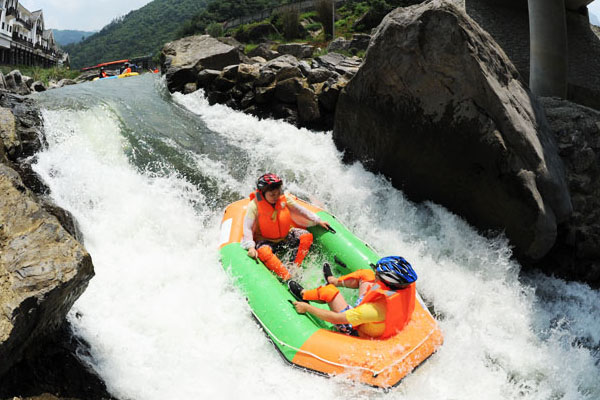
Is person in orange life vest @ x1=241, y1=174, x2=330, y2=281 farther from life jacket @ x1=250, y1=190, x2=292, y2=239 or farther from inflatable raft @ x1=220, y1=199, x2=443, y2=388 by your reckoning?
inflatable raft @ x1=220, y1=199, x2=443, y2=388

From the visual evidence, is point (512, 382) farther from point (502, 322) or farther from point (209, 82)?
point (209, 82)

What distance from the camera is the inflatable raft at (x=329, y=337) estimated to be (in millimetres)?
3648

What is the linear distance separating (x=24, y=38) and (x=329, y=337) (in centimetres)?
5250

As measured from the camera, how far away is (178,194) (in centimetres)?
664

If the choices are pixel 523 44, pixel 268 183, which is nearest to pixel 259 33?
pixel 523 44

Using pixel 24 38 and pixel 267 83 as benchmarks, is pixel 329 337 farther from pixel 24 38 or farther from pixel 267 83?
pixel 24 38

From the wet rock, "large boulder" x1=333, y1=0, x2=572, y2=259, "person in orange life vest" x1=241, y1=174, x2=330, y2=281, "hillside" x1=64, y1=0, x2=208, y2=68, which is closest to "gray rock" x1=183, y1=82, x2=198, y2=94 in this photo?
"large boulder" x1=333, y1=0, x2=572, y2=259

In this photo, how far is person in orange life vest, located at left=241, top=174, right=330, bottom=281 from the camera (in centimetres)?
487

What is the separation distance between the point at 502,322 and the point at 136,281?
13.5 ft

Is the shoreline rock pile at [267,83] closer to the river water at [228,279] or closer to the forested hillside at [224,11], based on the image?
the river water at [228,279]

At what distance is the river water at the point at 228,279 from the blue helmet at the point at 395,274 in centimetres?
81

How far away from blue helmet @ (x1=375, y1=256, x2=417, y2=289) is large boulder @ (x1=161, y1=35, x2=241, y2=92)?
10348 millimetres

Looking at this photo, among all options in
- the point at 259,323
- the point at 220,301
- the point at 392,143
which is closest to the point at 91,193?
the point at 220,301

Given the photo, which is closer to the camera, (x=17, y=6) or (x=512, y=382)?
(x=512, y=382)
